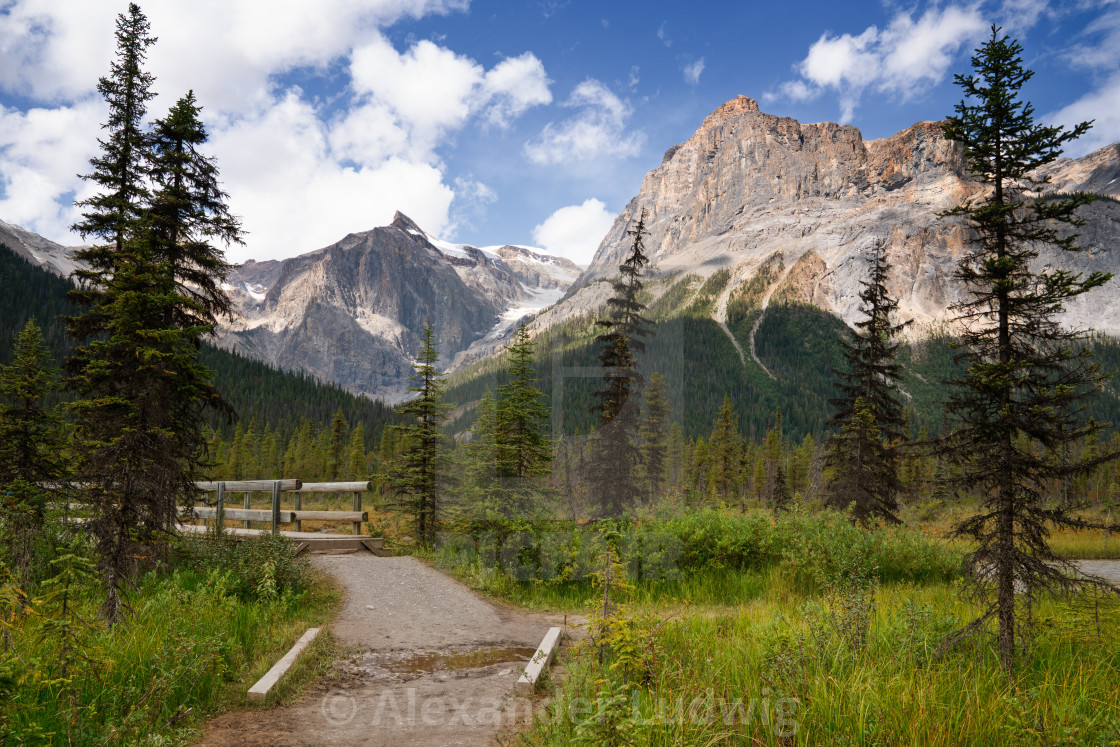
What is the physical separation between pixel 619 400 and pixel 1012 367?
11.6 meters

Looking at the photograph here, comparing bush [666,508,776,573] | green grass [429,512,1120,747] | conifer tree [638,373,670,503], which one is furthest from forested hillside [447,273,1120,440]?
green grass [429,512,1120,747]

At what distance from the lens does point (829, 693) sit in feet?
13.3

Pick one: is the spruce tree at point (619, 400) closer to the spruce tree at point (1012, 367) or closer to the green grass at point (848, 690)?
the green grass at point (848, 690)

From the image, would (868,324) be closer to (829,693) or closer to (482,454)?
(482,454)

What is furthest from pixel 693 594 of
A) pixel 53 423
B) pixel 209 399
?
pixel 53 423

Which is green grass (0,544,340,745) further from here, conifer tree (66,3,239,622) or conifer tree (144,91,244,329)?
conifer tree (144,91,244,329)

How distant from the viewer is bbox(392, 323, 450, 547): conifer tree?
17000 millimetres

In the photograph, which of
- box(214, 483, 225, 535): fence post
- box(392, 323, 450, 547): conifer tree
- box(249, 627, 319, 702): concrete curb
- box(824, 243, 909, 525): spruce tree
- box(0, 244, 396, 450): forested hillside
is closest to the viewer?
box(249, 627, 319, 702): concrete curb

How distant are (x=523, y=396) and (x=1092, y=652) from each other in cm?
1297

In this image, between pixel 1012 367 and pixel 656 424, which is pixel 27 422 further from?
pixel 656 424

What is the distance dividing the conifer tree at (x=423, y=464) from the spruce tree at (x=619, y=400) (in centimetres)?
512

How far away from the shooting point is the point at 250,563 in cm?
915

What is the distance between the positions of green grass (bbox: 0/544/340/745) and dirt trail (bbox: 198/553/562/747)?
1.24 feet

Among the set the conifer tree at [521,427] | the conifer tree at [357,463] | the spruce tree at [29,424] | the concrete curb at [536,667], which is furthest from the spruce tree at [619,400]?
the conifer tree at [357,463]
